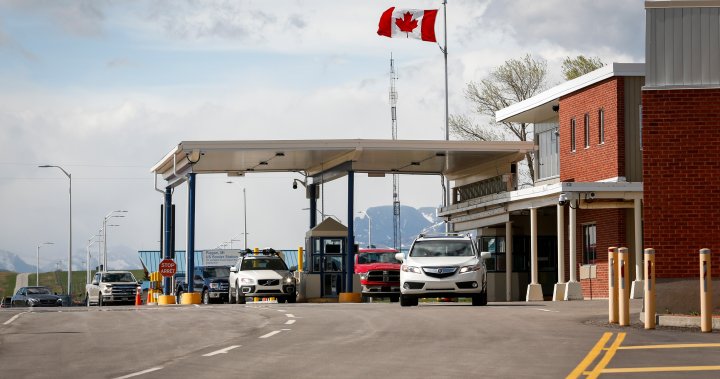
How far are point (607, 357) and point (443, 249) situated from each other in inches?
697

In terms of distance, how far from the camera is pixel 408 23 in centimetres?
5609

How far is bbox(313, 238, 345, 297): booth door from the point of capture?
164 ft

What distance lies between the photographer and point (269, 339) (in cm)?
2091

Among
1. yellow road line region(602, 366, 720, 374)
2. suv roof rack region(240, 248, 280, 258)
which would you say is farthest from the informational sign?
yellow road line region(602, 366, 720, 374)

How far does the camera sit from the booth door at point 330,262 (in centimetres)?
5000

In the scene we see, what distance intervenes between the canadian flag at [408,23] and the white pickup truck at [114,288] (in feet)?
54.3

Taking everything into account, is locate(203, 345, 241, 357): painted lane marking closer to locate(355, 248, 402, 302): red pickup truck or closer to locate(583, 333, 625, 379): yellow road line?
locate(583, 333, 625, 379): yellow road line

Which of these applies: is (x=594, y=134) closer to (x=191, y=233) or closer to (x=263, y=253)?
(x=263, y=253)

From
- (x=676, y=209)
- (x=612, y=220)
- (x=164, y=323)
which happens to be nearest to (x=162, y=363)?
(x=164, y=323)

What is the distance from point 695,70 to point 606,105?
57.0ft

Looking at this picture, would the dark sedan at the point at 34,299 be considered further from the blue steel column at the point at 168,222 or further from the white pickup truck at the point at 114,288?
the blue steel column at the point at 168,222

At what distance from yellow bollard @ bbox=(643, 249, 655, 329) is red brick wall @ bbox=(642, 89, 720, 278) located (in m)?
1.79

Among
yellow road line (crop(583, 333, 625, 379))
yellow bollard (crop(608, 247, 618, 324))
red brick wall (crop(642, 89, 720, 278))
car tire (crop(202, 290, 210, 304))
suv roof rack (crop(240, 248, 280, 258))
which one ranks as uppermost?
red brick wall (crop(642, 89, 720, 278))

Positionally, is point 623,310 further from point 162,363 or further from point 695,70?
point 162,363
